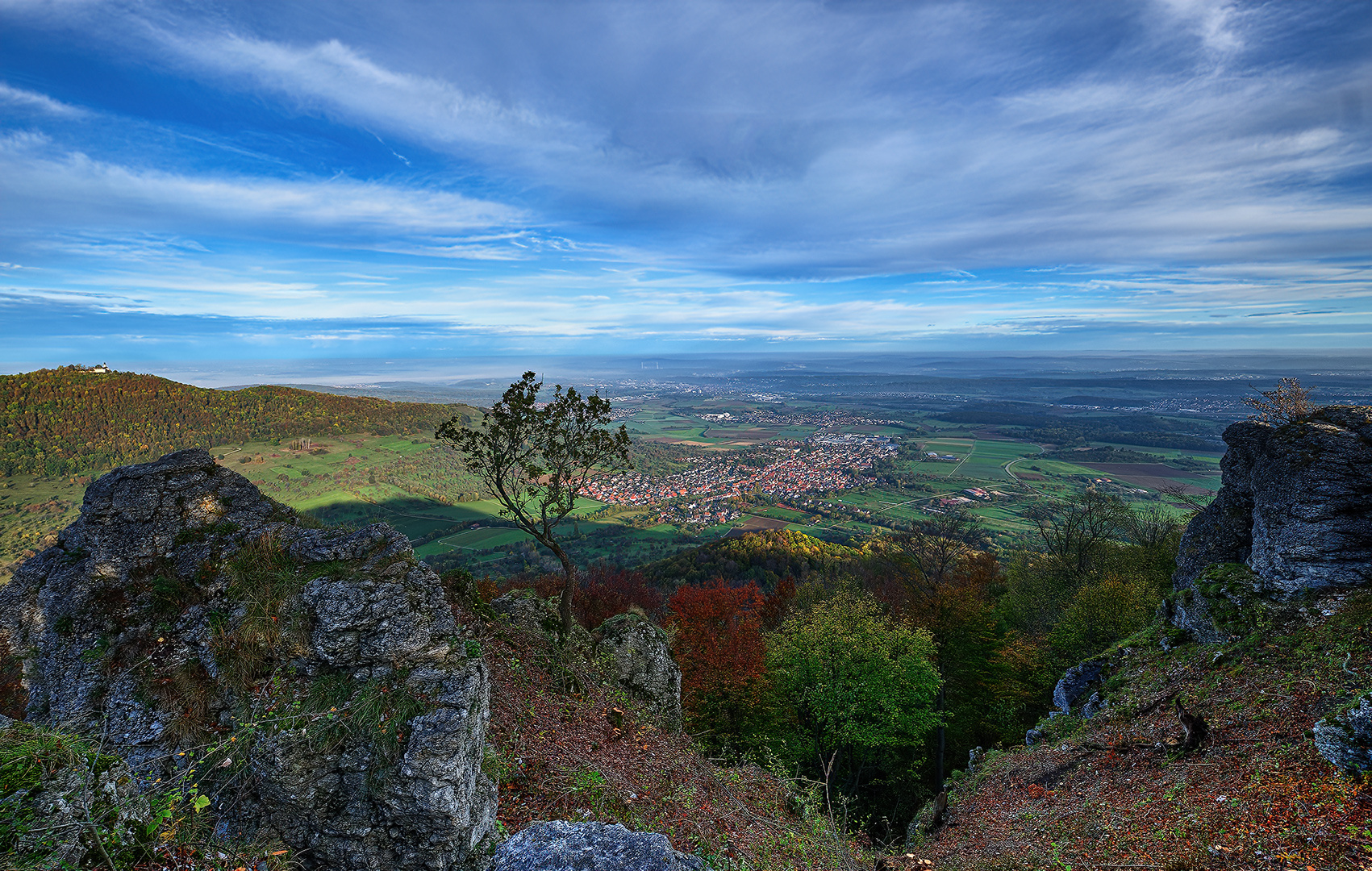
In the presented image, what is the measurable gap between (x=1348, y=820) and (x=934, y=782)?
18659 millimetres

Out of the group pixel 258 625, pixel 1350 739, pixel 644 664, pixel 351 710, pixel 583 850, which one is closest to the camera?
pixel 583 850

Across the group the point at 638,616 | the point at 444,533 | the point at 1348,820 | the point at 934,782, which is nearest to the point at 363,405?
the point at 444,533

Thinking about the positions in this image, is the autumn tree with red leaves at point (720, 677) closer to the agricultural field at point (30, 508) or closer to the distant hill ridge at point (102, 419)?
the distant hill ridge at point (102, 419)

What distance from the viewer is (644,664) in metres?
14.1

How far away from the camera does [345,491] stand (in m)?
65.1

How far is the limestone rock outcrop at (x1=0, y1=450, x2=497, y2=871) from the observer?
20.8 ft

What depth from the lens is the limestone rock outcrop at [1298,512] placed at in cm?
1180

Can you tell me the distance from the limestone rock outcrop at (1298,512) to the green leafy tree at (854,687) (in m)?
8.98

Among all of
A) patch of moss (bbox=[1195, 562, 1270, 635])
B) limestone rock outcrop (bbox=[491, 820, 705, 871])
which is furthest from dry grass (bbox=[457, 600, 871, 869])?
patch of moss (bbox=[1195, 562, 1270, 635])

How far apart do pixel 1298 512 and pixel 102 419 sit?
84.3 m

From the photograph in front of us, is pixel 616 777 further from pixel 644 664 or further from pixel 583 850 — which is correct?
pixel 644 664

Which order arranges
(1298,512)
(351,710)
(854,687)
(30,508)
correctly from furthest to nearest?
(30,508) < (854,687) < (1298,512) < (351,710)

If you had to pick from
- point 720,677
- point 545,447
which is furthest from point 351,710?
point 720,677

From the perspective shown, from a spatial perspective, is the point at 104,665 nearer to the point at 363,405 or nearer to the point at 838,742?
the point at 838,742
